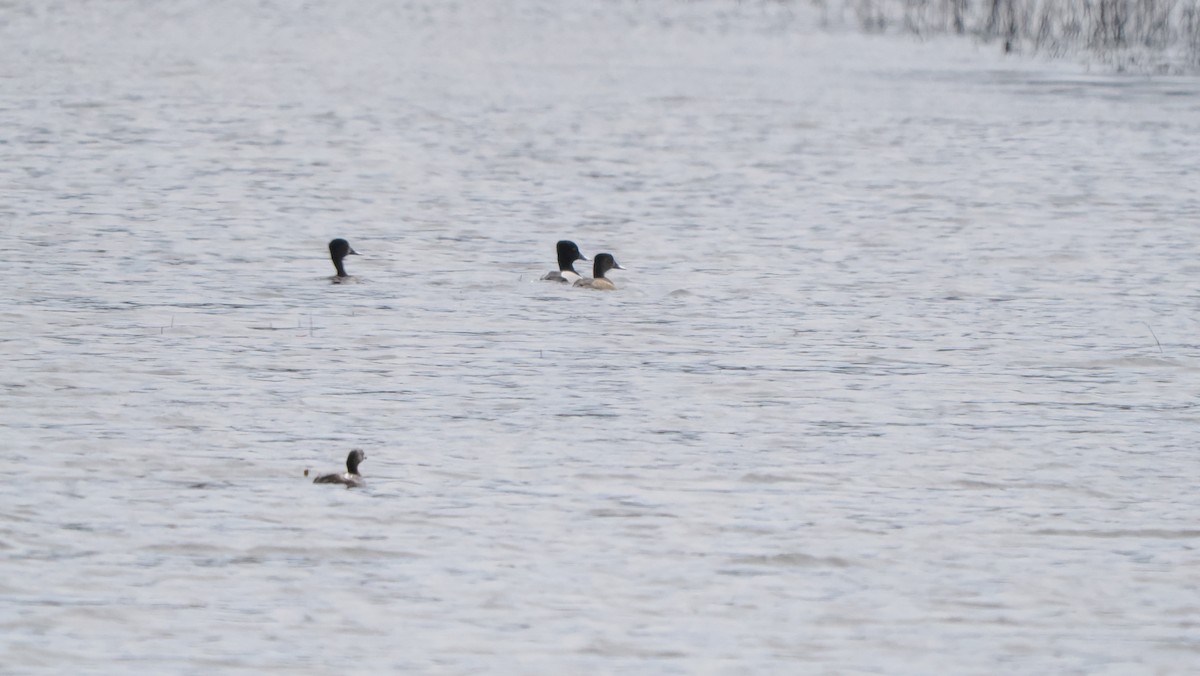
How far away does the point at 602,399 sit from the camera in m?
10.2

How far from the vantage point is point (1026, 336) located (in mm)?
12250

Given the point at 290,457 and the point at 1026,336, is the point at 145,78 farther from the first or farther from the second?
the point at 290,457

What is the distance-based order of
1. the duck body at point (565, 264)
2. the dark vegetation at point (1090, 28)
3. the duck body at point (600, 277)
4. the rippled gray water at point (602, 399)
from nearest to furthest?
the rippled gray water at point (602, 399), the duck body at point (600, 277), the duck body at point (565, 264), the dark vegetation at point (1090, 28)

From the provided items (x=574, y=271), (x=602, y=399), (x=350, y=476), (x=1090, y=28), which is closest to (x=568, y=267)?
(x=574, y=271)

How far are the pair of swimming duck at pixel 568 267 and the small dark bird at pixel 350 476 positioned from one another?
17.6ft

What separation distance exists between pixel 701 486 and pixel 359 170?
42.0 ft

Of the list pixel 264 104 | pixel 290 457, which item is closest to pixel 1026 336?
pixel 290 457

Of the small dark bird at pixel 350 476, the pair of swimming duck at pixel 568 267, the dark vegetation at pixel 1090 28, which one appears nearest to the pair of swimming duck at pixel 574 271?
the pair of swimming duck at pixel 568 267

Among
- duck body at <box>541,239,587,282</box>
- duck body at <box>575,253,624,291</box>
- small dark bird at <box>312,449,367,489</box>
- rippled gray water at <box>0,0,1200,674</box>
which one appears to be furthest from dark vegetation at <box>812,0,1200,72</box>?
small dark bird at <box>312,449,367,489</box>

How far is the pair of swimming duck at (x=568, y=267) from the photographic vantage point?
1375cm

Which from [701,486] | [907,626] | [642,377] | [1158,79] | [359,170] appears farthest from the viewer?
[1158,79]

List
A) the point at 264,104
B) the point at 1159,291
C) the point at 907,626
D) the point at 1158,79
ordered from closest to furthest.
Answer: the point at 907,626, the point at 1159,291, the point at 264,104, the point at 1158,79

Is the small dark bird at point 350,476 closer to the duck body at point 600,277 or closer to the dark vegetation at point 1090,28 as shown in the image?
the duck body at point 600,277

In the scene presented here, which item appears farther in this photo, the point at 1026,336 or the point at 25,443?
the point at 1026,336
